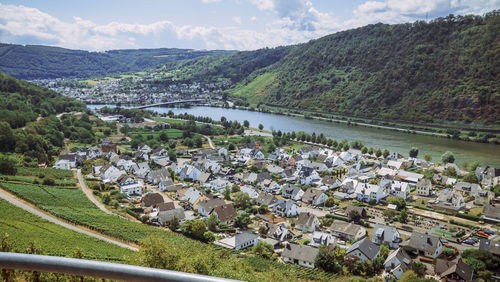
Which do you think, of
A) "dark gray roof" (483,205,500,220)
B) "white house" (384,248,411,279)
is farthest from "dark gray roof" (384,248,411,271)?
"dark gray roof" (483,205,500,220)

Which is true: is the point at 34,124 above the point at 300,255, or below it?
above

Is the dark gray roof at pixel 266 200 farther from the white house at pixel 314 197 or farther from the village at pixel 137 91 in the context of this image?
the village at pixel 137 91

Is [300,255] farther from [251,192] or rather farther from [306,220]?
[251,192]

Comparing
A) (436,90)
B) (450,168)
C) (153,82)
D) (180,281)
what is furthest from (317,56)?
(180,281)

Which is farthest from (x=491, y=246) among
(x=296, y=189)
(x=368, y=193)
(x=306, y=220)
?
(x=296, y=189)

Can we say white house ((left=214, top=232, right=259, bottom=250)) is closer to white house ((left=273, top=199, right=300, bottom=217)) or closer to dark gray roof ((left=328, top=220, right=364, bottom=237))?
white house ((left=273, top=199, right=300, bottom=217))

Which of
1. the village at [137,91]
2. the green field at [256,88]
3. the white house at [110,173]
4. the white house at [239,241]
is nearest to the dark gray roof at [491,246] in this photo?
the white house at [239,241]

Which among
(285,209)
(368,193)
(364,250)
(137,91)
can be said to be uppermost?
(137,91)
